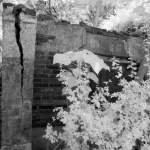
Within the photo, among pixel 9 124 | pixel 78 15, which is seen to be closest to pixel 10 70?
pixel 9 124

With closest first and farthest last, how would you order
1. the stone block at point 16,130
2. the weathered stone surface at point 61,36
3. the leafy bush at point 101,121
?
the leafy bush at point 101,121 < the stone block at point 16,130 < the weathered stone surface at point 61,36

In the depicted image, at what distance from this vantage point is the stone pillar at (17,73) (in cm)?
194

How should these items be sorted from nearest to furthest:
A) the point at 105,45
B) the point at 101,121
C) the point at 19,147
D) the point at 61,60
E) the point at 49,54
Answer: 1. the point at 61,60
2. the point at 101,121
3. the point at 19,147
4. the point at 49,54
5. the point at 105,45

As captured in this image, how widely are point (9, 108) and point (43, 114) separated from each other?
832 mm

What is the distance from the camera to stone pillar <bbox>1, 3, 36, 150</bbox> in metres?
1.94

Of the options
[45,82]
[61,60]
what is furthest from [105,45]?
[61,60]

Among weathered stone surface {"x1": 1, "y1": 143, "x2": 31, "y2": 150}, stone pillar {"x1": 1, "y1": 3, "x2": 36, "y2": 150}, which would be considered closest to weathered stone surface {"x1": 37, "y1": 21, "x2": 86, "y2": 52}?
stone pillar {"x1": 1, "y1": 3, "x2": 36, "y2": 150}

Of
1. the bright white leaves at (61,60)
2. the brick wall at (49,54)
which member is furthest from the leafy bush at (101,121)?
the brick wall at (49,54)

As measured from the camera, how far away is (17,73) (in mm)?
2035

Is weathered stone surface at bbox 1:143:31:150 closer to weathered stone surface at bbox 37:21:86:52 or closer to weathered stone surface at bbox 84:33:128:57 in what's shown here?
weathered stone surface at bbox 37:21:86:52

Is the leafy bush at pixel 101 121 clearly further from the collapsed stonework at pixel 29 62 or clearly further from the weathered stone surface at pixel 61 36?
the weathered stone surface at pixel 61 36

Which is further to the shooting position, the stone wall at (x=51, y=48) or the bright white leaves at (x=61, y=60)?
the stone wall at (x=51, y=48)

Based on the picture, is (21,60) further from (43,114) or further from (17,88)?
(43,114)

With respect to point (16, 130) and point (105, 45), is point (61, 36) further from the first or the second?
point (16, 130)
